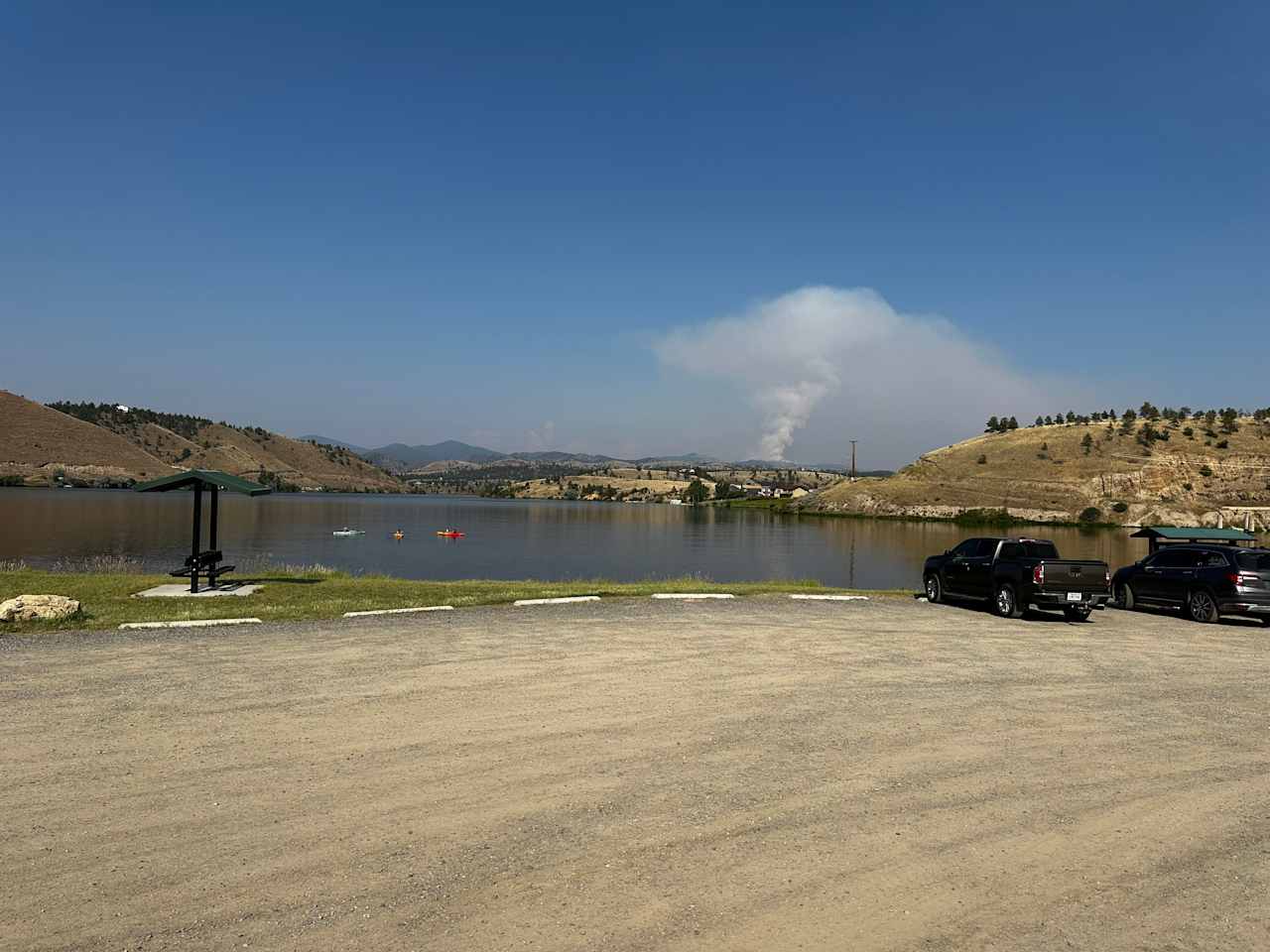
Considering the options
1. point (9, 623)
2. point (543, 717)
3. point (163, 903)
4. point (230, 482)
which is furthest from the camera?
point (230, 482)

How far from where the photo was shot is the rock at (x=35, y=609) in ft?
48.4

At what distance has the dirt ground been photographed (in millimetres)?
4816

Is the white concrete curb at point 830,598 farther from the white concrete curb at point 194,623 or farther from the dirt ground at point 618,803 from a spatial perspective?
the white concrete curb at point 194,623

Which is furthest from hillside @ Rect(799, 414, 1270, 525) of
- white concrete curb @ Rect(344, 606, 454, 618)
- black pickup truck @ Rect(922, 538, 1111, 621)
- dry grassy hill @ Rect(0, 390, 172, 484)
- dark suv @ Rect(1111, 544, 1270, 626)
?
dry grassy hill @ Rect(0, 390, 172, 484)

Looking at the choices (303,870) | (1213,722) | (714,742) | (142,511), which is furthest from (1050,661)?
(142,511)

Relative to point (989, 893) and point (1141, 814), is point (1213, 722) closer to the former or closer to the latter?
point (1141, 814)

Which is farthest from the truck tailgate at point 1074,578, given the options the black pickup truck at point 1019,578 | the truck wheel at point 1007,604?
the truck wheel at point 1007,604

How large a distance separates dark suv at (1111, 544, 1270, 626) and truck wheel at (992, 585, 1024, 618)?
4.17m

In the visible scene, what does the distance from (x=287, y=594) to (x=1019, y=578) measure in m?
17.7

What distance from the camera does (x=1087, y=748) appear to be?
27.6ft

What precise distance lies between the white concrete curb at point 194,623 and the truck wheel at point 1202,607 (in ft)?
68.8

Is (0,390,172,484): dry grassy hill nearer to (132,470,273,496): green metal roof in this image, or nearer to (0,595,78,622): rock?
(132,470,273,496): green metal roof

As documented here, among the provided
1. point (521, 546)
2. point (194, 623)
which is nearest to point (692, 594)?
point (194, 623)

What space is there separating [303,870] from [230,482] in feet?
61.1
